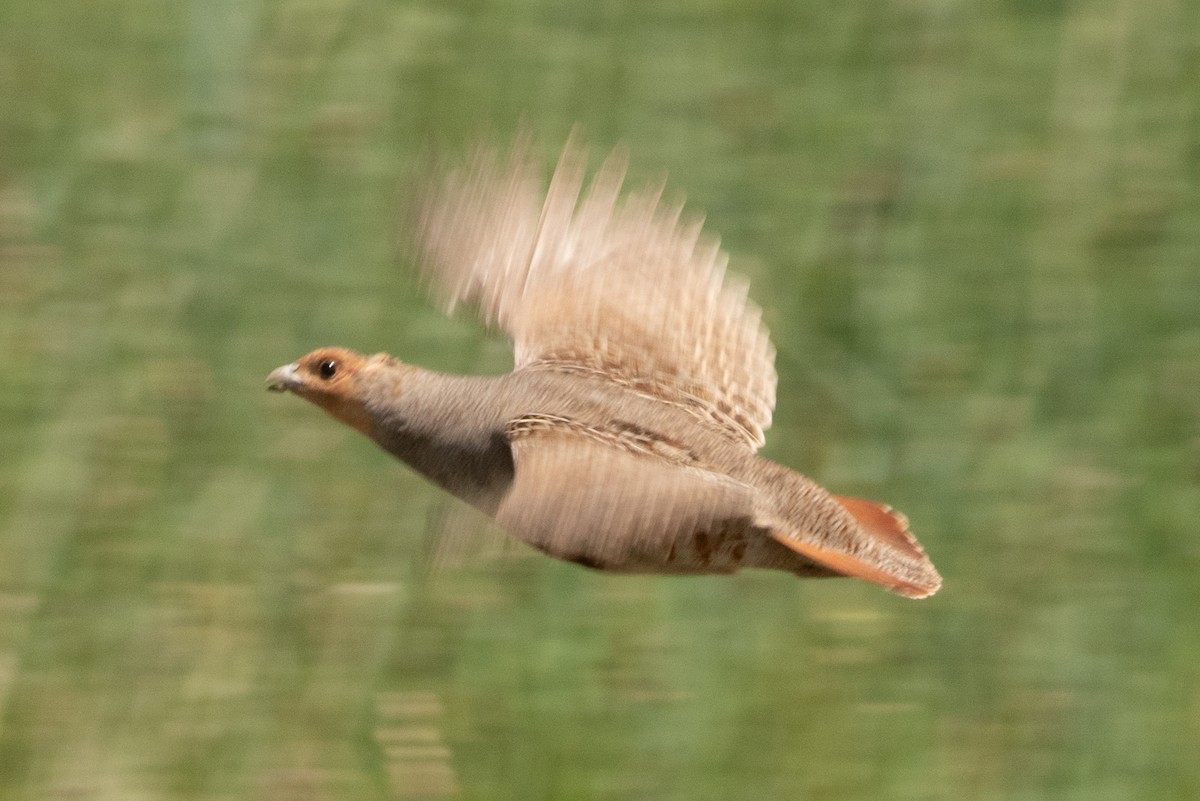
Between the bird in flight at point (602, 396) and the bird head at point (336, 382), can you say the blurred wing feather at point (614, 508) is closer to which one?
the bird in flight at point (602, 396)

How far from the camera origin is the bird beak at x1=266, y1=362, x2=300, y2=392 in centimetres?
522

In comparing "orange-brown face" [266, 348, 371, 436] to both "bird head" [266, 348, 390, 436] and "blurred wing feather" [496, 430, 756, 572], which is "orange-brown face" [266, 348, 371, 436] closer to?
"bird head" [266, 348, 390, 436]

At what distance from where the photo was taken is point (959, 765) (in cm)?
573

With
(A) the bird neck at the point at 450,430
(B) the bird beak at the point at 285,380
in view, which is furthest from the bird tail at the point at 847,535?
(B) the bird beak at the point at 285,380

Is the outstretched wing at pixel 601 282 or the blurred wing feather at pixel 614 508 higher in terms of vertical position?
the outstretched wing at pixel 601 282

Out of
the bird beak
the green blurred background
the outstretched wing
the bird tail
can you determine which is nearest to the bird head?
the bird beak

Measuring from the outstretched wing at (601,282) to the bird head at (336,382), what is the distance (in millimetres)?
502

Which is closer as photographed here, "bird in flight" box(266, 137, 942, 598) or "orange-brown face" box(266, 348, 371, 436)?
"bird in flight" box(266, 137, 942, 598)

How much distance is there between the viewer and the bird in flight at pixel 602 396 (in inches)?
170

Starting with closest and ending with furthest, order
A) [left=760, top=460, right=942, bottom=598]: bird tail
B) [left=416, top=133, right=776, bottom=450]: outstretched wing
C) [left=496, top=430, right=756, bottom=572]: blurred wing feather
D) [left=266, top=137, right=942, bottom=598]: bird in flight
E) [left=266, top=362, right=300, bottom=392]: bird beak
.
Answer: [left=496, top=430, right=756, bottom=572]: blurred wing feather, [left=266, top=137, right=942, bottom=598]: bird in flight, [left=760, top=460, right=942, bottom=598]: bird tail, [left=266, top=362, right=300, bottom=392]: bird beak, [left=416, top=133, right=776, bottom=450]: outstretched wing

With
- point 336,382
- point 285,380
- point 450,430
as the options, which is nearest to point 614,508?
point 450,430

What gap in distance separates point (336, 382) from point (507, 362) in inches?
44.4

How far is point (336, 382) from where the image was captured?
5.12m

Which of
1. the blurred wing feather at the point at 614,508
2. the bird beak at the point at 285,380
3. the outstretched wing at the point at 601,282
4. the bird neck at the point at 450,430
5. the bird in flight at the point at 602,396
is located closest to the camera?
the blurred wing feather at the point at 614,508
